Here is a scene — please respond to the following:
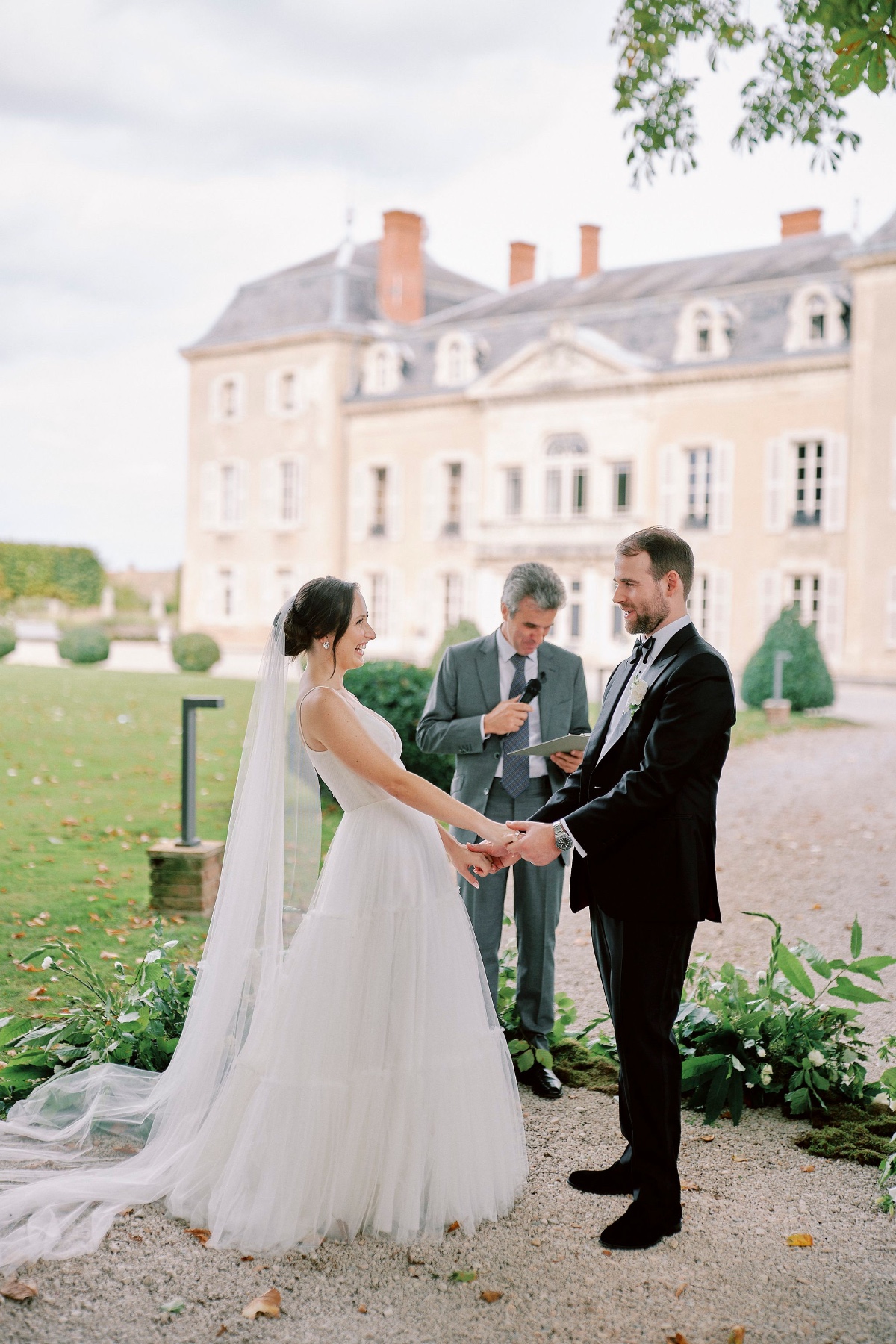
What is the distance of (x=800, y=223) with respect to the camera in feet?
93.9

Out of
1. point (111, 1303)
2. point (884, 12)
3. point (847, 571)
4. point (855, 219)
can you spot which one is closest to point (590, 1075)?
point (111, 1303)

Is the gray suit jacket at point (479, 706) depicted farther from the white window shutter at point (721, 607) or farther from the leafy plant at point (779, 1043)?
the white window shutter at point (721, 607)

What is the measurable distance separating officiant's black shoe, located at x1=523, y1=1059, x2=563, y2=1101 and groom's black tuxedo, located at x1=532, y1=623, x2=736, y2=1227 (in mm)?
915

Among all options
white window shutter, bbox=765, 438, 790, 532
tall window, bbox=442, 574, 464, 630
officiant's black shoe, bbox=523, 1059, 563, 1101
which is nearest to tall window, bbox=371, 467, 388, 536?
tall window, bbox=442, 574, 464, 630

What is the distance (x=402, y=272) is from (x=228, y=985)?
105ft

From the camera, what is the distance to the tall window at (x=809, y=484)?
82.3 ft

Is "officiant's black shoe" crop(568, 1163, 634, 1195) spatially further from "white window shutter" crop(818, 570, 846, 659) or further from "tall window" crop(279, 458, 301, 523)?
"tall window" crop(279, 458, 301, 523)

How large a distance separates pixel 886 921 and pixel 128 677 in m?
15.6

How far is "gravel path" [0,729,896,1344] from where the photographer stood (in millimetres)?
2715

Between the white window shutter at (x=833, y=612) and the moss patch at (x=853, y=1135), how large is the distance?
2145 centimetres

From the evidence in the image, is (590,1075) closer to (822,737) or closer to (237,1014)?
(237,1014)

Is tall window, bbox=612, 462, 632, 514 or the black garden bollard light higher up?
tall window, bbox=612, 462, 632, 514

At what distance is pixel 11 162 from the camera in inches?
1097

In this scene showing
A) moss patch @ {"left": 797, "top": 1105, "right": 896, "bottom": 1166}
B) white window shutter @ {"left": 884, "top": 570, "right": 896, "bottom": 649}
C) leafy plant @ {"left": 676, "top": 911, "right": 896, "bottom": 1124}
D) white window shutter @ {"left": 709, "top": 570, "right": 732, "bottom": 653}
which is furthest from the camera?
white window shutter @ {"left": 709, "top": 570, "right": 732, "bottom": 653}
